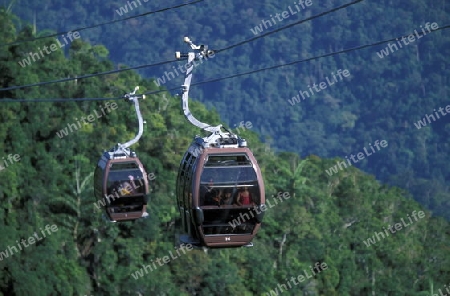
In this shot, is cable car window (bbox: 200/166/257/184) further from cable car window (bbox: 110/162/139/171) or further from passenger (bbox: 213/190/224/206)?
cable car window (bbox: 110/162/139/171)

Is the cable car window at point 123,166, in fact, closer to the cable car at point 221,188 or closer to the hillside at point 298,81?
the cable car at point 221,188

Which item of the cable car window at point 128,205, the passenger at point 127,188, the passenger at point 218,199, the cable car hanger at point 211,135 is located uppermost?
the cable car hanger at point 211,135

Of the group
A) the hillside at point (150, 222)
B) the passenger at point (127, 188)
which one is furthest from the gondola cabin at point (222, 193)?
the hillside at point (150, 222)

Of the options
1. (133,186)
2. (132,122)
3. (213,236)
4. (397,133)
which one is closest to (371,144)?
(397,133)

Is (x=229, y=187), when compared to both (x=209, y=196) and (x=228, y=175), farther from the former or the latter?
(x=209, y=196)

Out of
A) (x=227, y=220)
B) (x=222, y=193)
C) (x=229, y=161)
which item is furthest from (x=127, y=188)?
(x=222, y=193)

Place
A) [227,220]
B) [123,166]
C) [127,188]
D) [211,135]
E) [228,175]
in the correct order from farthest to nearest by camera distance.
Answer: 1. [123,166]
2. [127,188]
3. [227,220]
4. [211,135]
5. [228,175]
